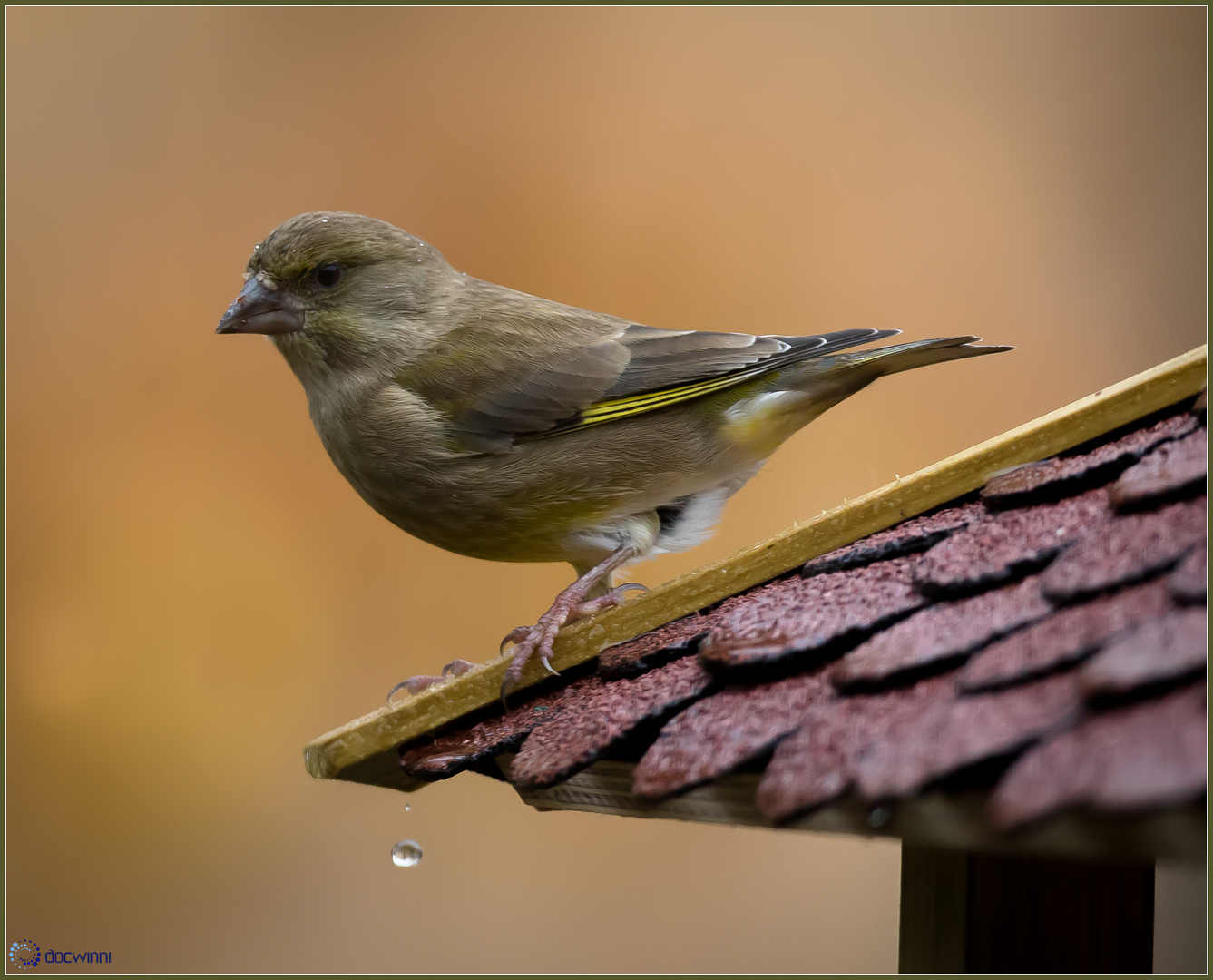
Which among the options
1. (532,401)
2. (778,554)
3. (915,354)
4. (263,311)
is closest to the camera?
(778,554)

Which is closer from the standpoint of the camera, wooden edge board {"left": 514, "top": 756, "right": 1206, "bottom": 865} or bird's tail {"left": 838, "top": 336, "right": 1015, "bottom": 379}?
wooden edge board {"left": 514, "top": 756, "right": 1206, "bottom": 865}

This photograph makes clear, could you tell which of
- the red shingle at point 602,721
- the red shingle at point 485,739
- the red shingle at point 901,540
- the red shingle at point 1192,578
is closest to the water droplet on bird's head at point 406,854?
the red shingle at point 485,739

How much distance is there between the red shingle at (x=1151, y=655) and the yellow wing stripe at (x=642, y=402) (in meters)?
1.24

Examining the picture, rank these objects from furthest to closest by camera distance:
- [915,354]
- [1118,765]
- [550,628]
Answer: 1. [915,354]
2. [550,628]
3. [1118,765]

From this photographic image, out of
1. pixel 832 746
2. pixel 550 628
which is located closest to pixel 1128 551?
pixel 832 746

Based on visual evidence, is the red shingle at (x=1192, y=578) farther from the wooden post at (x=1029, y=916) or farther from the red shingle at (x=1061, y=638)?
the wooden post at (x=1029, y=916)

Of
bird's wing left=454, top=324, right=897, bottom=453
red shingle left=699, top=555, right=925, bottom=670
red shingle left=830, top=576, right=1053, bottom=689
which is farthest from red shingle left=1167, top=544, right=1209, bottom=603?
bird's wing left=454, top=324, right=897, bottom=453

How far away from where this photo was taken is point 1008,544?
1130 mm

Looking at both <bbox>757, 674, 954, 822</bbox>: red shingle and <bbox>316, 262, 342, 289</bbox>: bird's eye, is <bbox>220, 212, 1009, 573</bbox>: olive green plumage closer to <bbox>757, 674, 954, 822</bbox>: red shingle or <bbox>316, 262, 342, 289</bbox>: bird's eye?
<bbox>316, 262, 342, 289</bbox>: bird's eye

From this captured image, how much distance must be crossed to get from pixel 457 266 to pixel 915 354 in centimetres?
240

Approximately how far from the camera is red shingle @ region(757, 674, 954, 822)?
2.98 feet

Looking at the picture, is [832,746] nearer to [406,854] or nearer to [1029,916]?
[1029,916]

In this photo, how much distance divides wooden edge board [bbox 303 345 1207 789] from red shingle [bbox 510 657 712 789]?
17 cm

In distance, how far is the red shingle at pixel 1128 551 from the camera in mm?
921
